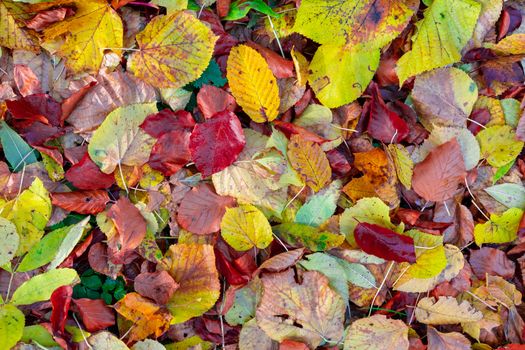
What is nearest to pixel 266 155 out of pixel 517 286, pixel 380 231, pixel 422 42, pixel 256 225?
pixel 256 225

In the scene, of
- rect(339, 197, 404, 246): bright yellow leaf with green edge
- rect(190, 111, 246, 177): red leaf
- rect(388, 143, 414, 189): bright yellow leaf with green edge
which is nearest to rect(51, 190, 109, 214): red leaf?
rect(190, 111, 246, 177): red leaf

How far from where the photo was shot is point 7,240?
108 cm

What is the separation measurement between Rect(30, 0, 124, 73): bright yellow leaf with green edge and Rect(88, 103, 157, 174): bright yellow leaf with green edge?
13 centimetres

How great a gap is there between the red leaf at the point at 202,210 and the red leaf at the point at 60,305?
10.8 inches

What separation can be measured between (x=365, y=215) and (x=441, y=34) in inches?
17.1

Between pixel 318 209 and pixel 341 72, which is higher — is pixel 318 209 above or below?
below

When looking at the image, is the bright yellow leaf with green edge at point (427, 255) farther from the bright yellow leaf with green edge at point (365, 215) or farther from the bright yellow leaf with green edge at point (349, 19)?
the bright yellow leaf with green edge at point (349, 19)

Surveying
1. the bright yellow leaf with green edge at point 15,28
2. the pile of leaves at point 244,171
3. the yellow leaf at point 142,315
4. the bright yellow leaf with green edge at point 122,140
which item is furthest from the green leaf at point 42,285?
the bright yellow leaf with green edge at point 15,28

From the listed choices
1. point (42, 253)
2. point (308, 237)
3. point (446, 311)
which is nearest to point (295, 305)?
point (308, 237)

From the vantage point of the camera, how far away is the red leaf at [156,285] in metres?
1.10

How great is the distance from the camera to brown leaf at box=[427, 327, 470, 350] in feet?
3.79

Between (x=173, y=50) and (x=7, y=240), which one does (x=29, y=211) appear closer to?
(x=7, y=240)

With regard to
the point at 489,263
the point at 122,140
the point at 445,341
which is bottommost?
the point at 445,341

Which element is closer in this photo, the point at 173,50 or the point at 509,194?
the point at 173,50
